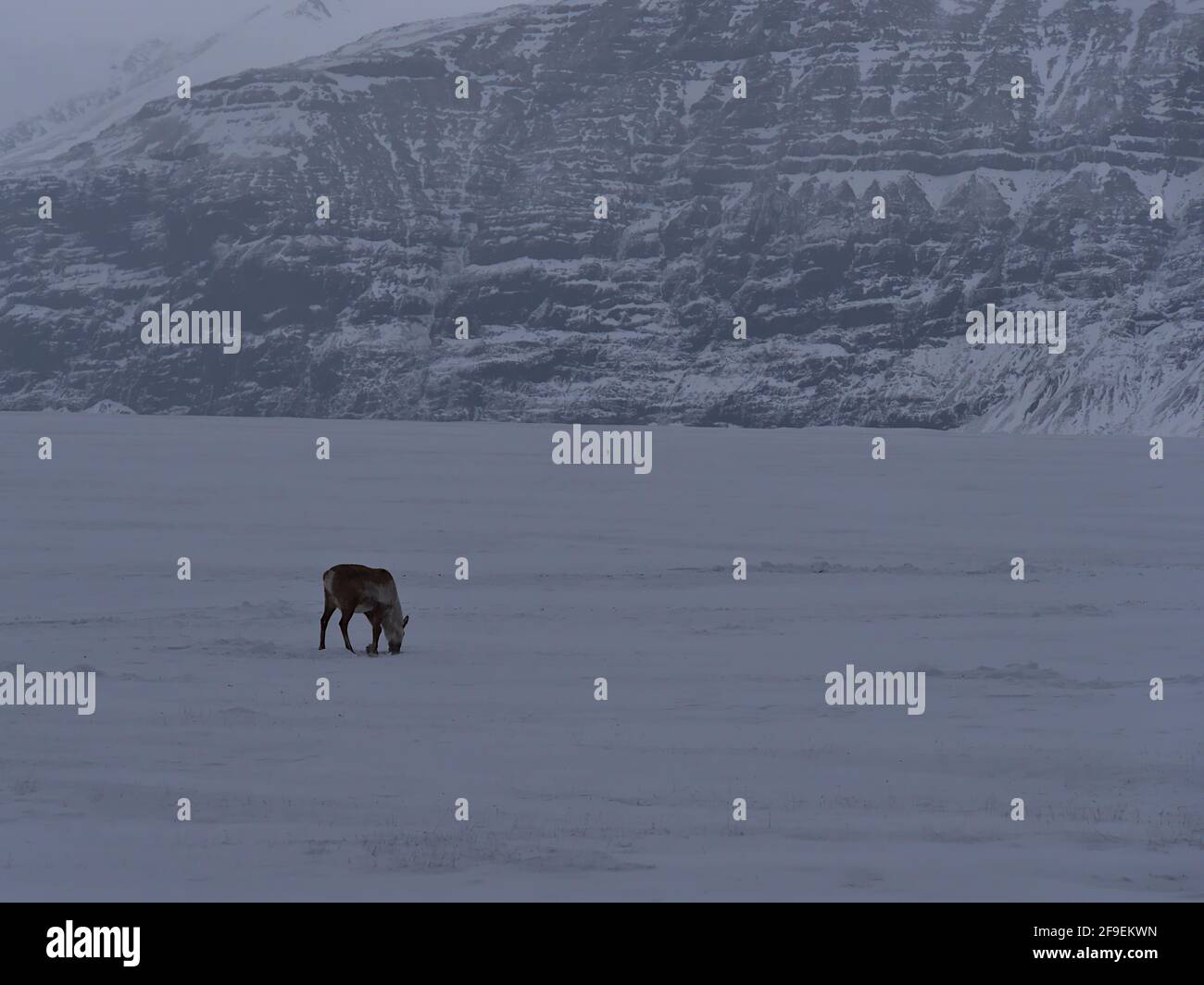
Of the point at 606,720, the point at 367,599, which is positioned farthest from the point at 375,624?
the point at 606,720

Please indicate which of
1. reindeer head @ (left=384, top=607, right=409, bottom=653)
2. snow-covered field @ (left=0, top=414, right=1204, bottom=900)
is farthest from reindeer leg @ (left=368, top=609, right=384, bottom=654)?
snow-covered field @ (left=0, top=414, right=1204, bottom=900)

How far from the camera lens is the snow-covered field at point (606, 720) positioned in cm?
1428

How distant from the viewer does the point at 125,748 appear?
62.2ft

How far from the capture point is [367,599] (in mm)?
25531

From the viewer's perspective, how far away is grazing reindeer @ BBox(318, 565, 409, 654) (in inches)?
986

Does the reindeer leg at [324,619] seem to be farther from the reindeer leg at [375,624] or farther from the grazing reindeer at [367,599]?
the reindeer leg at [375,624]

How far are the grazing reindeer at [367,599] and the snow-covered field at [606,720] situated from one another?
0.57 metres

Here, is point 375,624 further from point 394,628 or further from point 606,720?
point 606,720

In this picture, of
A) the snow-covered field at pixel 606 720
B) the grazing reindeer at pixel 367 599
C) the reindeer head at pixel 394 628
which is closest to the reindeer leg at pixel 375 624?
the grazing reindeer at pixel 367 599

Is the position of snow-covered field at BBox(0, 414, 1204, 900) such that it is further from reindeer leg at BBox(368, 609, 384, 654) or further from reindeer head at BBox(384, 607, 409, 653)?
reindeer leg at BBox(368, 609, 384, 654)

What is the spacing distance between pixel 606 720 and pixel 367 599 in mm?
5819

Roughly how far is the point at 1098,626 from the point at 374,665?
14.1 m
